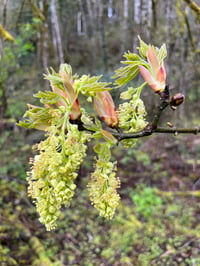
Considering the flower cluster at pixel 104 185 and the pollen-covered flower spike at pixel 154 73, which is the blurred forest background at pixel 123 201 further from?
the flower cluster at pixel 104 185

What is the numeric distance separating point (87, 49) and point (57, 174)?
23.8 feet

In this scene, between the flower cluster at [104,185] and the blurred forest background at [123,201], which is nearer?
the flower cluster at [104,185]

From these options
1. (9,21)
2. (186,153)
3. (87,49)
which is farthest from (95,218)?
(87,49)

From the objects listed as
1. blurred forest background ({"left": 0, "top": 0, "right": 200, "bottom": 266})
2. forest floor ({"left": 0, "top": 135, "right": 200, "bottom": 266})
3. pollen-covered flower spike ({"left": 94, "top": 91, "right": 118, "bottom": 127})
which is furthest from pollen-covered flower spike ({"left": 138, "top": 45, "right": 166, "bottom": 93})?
forest floor ({"left": 0, "top": 135, "right": 200, "bottom": 266})

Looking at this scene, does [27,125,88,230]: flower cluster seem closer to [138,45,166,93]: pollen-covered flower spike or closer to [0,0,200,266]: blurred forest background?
[138,45,166,93]: pollen-covered flower spike

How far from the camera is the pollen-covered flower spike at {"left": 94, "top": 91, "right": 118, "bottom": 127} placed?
651 mm

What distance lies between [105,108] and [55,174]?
212mm

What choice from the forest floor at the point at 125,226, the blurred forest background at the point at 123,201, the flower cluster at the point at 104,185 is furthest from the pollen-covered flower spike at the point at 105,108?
the forest floor at the point at 125,226

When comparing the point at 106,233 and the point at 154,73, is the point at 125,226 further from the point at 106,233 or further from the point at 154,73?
the point at 154,73

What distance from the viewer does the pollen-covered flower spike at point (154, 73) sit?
61cm

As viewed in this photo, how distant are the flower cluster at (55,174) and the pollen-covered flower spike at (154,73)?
197mm

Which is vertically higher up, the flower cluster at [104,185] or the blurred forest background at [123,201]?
the flower cluster at [104,185]

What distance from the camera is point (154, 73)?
614mm

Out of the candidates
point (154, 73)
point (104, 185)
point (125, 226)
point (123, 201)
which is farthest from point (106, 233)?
point (154, 73)
